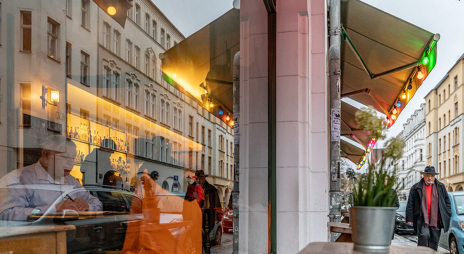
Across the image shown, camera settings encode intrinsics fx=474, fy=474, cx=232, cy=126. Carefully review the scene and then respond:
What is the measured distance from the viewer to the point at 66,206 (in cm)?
279

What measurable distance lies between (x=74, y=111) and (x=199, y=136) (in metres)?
1.33

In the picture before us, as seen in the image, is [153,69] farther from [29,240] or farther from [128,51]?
[29,240]

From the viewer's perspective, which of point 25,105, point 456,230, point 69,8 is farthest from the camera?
point 456,230

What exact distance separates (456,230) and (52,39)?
8419 mm

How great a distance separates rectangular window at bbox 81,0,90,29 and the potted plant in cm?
191

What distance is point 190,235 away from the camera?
4203 mm

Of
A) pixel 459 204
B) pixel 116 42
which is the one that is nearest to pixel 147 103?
pixel 116 42

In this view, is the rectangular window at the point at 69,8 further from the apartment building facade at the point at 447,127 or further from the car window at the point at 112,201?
the apartment building facade at the point at 447,127

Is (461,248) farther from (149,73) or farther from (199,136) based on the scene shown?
(149,73)

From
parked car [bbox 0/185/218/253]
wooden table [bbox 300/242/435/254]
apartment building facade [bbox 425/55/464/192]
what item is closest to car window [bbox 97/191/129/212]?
parked car [bbox 0/185/218/253]

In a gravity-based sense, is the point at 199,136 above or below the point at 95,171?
above

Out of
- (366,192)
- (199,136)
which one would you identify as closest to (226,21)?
(199,136)

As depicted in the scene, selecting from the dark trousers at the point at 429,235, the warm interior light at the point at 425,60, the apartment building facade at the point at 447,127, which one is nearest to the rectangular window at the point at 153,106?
the dark trousers at the point at 429,235

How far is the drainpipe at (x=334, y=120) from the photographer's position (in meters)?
6.59
